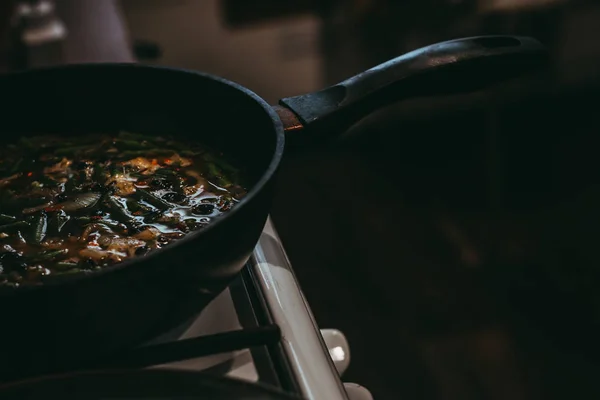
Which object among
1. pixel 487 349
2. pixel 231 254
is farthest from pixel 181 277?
pixel 487 349

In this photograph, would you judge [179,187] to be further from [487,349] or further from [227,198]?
[487,349]

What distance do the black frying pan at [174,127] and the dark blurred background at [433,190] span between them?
1.96 feet

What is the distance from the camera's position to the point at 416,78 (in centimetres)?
81

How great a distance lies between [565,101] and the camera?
314 centimetres

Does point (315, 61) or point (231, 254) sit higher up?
point (231, 254)

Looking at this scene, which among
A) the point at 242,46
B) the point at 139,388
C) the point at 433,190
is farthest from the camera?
the point at 242,46

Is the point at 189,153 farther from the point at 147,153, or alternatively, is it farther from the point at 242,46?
the point at 242,46

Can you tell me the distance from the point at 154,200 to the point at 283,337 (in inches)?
10.0

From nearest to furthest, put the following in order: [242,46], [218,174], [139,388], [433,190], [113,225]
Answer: [139,388] < [113,225] < [218,174] < [433,190] < [242,46]

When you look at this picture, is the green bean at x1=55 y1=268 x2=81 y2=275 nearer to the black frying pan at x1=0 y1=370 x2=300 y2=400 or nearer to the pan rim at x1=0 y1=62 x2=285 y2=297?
the pan rim at x1=0 y1=62 x2=285 y2=297

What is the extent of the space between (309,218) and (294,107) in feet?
6.03

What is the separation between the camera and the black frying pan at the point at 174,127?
21.0 inches

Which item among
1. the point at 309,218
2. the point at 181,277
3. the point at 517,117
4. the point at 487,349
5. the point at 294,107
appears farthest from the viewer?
the point at 517,117

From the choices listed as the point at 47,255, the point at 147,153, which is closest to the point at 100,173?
the point at 147,153
